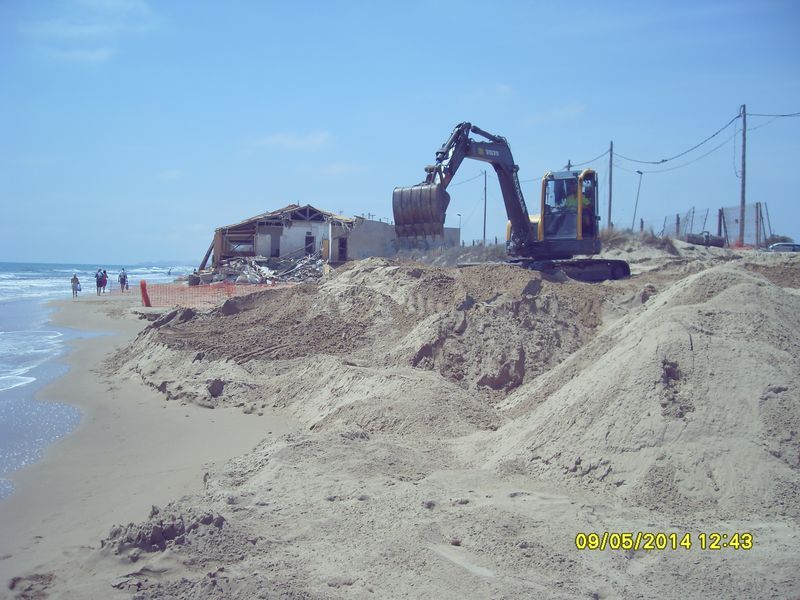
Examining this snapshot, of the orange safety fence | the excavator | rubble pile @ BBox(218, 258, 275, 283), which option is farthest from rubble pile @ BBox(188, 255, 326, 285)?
the excavator

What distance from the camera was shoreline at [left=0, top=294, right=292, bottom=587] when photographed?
18.8ft

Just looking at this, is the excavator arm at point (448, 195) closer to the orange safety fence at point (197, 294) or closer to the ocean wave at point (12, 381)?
the ocean wave at point (12, 381)

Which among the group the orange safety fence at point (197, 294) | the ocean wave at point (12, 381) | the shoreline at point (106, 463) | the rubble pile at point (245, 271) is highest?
the rubble pile at point (245, 271)

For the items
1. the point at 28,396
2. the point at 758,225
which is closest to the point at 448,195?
the point at 28,396

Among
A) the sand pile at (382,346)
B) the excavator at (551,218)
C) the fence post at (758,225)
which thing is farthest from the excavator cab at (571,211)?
the fence post at (758,225)

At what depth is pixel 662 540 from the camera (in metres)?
4.84

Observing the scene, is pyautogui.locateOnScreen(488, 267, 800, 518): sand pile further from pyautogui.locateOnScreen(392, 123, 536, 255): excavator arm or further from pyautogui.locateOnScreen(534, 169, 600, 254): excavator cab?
pyautogui.locateOnScreen(534, 169, 600, 254): excavator cab

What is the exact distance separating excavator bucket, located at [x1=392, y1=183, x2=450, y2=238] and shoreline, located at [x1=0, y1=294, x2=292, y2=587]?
6.25 m

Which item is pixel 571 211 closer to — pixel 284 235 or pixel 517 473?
pixel 517 473

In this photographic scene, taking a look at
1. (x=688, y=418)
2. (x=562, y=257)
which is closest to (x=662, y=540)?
(x=688, y=418)

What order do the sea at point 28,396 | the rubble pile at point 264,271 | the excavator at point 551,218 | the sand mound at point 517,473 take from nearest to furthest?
the sand mound at point 517,473 → the sea at point 28,396 → the excavator at point 551,218 → the rubble pile at point 264,271

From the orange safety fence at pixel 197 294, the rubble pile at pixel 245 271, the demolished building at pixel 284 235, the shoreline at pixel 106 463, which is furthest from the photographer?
the demolished building at pixel 284 235

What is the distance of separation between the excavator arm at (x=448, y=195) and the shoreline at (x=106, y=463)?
6.35m

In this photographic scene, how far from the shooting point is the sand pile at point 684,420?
540 cm
